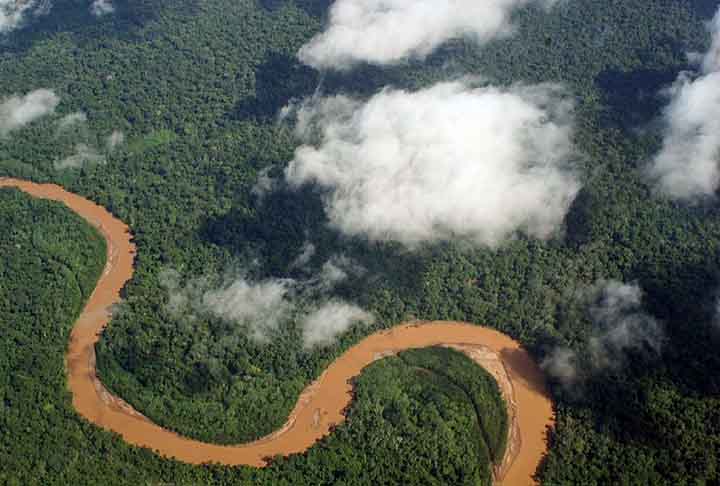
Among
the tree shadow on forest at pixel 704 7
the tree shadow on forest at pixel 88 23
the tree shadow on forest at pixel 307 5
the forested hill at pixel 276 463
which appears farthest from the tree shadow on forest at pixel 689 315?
the tree shadow on forest at pixel 88 23

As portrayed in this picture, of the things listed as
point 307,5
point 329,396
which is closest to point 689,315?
point 329,396

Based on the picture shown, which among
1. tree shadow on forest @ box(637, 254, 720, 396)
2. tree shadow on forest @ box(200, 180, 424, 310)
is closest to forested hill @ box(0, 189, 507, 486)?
tree shadow on forest @ box(200, 180, 424, 310)

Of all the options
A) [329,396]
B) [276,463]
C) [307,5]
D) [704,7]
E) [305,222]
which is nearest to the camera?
[276,463]

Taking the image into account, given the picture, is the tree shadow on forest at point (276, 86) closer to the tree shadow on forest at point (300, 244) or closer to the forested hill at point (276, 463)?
the tree shadow on forest at point (300, 244)

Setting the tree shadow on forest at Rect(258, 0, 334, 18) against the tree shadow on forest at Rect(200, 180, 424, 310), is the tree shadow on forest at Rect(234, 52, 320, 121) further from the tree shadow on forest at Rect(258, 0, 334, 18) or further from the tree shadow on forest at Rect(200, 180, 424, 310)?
the tree shadow on forest at Rect(200, 180, 424, 310)

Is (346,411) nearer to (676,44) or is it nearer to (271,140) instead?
(271,140)

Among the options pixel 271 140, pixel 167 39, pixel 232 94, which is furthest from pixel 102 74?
pixel 271 140

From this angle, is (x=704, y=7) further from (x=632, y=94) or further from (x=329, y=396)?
(x=329, y=396)
